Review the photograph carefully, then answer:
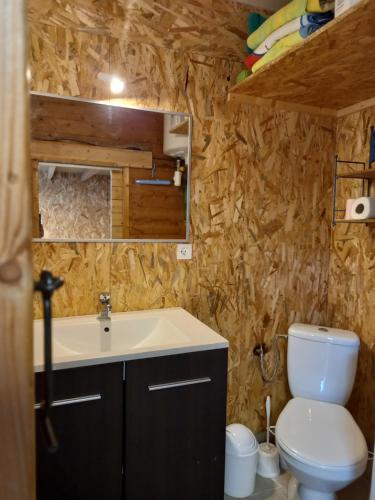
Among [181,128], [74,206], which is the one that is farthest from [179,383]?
[181,128]

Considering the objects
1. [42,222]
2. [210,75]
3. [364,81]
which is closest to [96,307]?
[42,222]

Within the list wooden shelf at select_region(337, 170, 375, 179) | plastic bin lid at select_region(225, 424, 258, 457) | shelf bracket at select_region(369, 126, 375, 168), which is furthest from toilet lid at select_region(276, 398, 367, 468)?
shelf bracket at select_region(369, 126, 375, 168)

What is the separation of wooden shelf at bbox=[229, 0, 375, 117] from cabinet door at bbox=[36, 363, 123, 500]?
156 cm

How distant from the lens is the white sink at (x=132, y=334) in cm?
152

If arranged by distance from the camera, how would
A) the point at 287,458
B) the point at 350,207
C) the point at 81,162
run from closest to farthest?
1. the point at 287,458
2. the point at 81,162
3. the point at 350,207

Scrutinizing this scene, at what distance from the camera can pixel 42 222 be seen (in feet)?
5.65

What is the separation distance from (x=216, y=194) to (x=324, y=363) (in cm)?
116

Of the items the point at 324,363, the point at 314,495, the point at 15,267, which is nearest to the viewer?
the point at 15,267

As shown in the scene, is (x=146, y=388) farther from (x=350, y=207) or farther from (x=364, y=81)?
(x=364, y=81)

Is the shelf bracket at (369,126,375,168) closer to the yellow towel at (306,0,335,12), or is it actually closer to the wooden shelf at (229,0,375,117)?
the wooden shelf at (229,0,375,117)

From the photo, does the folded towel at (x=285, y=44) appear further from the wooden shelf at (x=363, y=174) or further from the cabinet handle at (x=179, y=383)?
the cabinet handle at (x=179, y=383)

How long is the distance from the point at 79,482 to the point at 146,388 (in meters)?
0.42

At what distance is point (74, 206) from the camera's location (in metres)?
1.76

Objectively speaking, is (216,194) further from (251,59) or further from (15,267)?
(15,267)
